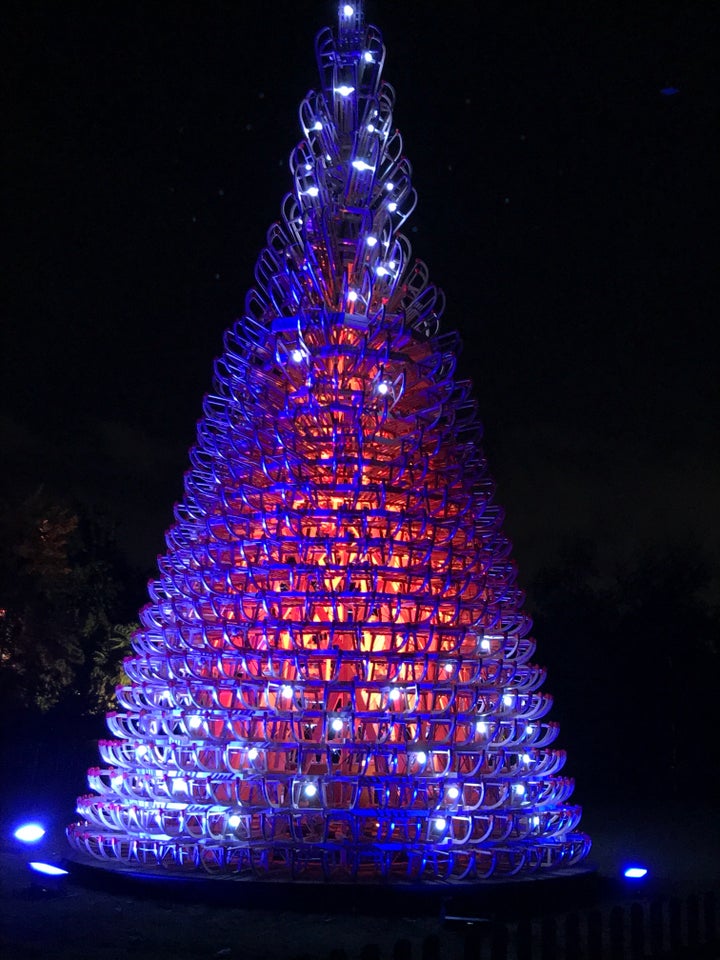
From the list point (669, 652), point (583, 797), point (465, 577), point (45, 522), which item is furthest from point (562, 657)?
point (465, 577)

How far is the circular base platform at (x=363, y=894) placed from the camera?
11945 mm

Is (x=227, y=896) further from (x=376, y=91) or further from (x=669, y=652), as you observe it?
(x=669, y=652)

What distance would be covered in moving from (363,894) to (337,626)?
10.0 feet

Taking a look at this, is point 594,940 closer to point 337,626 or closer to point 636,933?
point 636,933

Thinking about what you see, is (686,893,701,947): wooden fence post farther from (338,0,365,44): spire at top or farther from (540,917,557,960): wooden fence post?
(338,0,365,44): spire at top

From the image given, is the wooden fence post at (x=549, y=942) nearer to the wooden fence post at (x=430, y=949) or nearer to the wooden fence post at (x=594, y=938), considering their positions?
the wooden fence post at (x=594, y=938)

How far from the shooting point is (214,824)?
13852 millimetres

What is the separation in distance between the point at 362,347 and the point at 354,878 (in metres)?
6.84

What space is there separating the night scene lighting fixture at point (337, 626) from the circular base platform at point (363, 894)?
40 cm

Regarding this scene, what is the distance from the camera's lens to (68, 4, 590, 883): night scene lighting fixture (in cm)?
1303

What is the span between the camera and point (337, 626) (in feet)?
43.1

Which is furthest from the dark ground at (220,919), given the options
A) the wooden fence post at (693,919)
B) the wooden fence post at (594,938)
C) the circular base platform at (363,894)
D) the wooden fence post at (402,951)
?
the wooden fence post at (693,919)

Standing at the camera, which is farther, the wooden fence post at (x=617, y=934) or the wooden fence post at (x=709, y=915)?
the wooden fence post at (x=709, y=915)

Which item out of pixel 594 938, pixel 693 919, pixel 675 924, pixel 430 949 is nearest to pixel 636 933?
pixel 594 938
